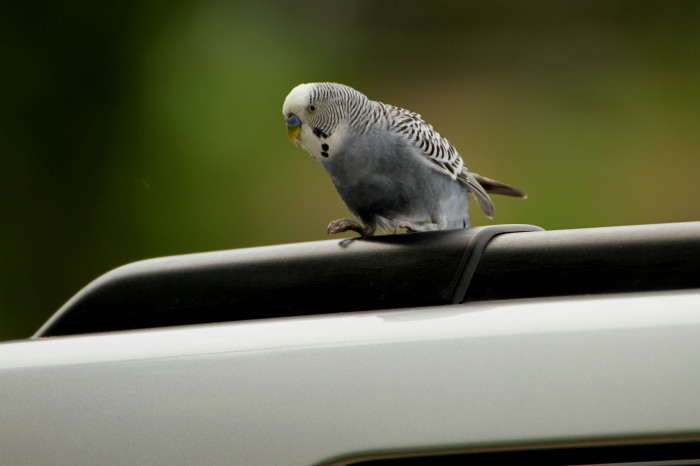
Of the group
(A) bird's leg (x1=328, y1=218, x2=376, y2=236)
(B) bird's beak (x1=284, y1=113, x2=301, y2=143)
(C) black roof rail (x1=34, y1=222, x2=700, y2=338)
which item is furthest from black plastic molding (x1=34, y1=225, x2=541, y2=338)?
(B) bird's beak (x1=284, y1=113, x2=301, y2=143)

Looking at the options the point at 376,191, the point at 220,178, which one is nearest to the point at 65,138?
the point at 220,178

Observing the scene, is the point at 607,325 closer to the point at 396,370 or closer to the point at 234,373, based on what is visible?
the point at 396,370

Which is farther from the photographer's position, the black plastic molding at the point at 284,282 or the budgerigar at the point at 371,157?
the budgerigar at the point at 371,157

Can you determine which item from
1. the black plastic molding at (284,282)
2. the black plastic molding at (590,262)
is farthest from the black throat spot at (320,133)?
the black plastic molding at (590,262)

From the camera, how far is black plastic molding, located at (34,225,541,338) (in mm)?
736

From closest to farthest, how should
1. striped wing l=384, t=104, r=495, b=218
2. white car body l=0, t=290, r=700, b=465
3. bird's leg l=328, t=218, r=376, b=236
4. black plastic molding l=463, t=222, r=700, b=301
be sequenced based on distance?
white car body l=0, t=290, r=700, b=465 < black plastic molding l=463, t=222, r=700, b=301 < bird's leg l=328, t=218, r=376, b=236 < striped wing l=384, t=104, r=495, b=218

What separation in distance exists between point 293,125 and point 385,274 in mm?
712

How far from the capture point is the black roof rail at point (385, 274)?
0.66 m

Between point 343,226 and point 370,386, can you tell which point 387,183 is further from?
point 370,386

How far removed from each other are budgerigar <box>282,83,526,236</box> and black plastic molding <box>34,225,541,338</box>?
53 cm

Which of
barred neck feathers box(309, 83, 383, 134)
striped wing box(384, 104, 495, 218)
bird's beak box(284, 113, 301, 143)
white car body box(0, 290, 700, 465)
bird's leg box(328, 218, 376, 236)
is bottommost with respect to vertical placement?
white car body box(0, 290, 700, 465)

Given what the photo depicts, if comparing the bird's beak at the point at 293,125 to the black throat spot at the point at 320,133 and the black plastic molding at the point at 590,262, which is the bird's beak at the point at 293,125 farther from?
the black plastic molding at the point at 590,262

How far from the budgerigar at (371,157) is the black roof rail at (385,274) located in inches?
21.0

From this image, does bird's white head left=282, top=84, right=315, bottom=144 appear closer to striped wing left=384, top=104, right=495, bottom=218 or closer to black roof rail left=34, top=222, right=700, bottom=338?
striped wing left=384, top=104, right=495, bottom=218
